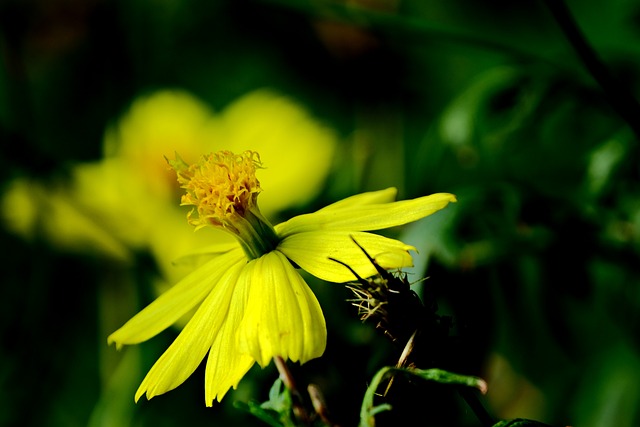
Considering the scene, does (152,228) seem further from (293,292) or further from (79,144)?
(293,292)

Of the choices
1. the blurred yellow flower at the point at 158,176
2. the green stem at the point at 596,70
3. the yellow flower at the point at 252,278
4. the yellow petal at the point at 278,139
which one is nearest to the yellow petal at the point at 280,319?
the yellow flower at the point at 252,278

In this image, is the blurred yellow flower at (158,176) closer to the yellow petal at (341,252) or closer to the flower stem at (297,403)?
the yellow petal at (341,252)

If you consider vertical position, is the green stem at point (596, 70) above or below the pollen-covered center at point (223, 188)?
above

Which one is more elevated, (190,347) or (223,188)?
(223,188)

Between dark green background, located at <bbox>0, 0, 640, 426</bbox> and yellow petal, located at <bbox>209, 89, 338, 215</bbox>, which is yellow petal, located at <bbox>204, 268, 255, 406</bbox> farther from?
yellow petal, located at <bbox>209, 89, 338, 215</bbox>

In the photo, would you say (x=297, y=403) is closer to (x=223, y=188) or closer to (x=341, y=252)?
(x=341, y=252)

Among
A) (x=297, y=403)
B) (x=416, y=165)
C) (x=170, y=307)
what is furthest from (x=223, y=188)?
(x=416, y=165)
